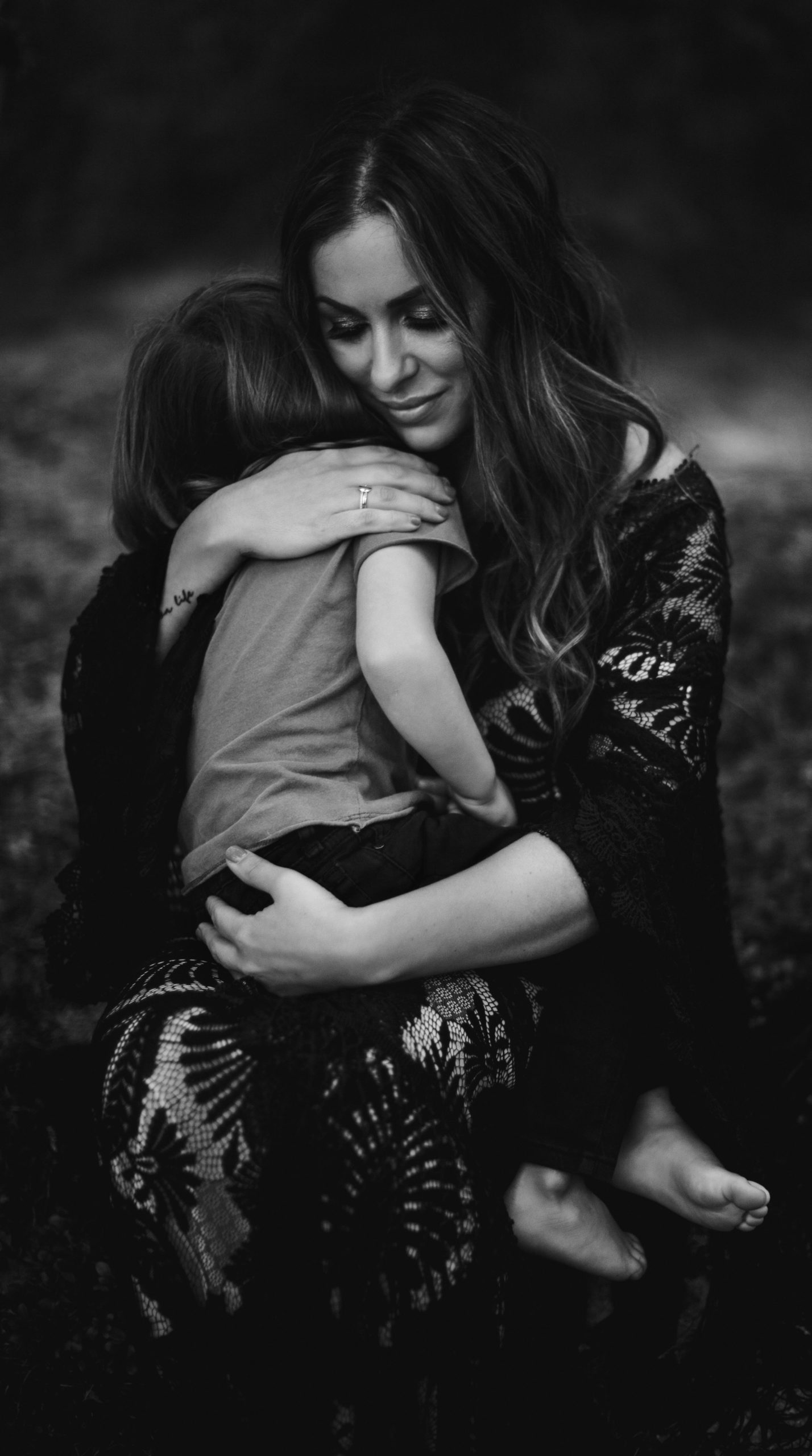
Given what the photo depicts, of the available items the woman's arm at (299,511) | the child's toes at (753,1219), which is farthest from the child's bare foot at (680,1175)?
the woman's arm at (299,511)

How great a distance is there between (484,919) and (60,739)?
238cm

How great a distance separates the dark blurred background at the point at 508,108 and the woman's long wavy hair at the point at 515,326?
5.22 feet

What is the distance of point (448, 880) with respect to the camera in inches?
70.2

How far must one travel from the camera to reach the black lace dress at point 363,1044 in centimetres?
160

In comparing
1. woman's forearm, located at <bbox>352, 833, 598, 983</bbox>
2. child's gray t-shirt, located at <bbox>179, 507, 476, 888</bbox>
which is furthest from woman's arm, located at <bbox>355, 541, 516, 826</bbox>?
woman's forearm, located at <bbox>352, 833, 598, 983</bbox>

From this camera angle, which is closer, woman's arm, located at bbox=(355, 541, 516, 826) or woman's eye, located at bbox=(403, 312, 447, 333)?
woman's arm, located at bbox=(355, 541, 516, 826)

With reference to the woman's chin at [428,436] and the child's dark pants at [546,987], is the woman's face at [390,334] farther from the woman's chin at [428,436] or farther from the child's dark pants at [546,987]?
the child's dark pants at [546,987]

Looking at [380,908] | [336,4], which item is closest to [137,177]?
[336,4]

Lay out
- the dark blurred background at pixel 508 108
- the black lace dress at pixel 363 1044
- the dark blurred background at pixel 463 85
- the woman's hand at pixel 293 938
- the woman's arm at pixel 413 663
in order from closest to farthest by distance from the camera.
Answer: the black lace dress at pixel 363 1044
the woman's hand at pixel 293 938
the woman's arm at pixel 413 663
the dark blurred background at pixel 508 108
the dark blurred background at pixel 463 85

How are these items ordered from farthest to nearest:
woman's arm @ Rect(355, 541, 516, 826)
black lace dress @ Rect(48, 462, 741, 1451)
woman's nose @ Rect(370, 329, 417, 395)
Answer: woman's nose @ Rect(370, 329, 417, 395)
woman's arm @ Rect(355, 541, 516, 826)
black lace dress @ Rect(48, 462, 741, 1451)

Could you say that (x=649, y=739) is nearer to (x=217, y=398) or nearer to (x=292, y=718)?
(x=292, y=718)

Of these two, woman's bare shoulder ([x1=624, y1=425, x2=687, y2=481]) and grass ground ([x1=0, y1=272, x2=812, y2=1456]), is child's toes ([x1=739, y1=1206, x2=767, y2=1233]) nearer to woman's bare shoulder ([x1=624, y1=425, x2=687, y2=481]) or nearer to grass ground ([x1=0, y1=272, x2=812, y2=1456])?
grass ground ([x1=0, y1=272, x2=812, y2=1456])

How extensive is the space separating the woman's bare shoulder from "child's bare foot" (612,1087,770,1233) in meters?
1.03

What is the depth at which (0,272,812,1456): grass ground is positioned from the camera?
1.98 meters
